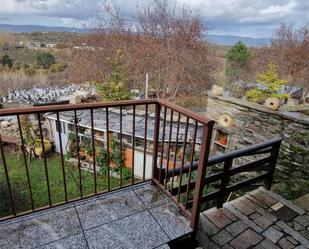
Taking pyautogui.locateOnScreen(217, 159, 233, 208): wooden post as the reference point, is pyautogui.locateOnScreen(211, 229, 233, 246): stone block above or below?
below

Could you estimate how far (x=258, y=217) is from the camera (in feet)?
7.57

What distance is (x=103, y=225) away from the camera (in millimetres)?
1700

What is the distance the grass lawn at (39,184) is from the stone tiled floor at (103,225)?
332 centimetres

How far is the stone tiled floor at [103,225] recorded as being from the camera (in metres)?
1.54

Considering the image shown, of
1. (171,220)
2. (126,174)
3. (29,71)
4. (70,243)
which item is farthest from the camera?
(29,71)

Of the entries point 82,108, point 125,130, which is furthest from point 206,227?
point 125,130

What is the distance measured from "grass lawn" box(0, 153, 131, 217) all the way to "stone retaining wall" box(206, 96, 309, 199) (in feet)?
9.72

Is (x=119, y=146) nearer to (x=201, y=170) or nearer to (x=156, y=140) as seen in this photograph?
(x=156, y=140)

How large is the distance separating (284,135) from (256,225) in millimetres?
2298

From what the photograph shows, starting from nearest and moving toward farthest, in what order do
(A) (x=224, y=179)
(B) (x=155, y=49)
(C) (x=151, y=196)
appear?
(C) (x=151, y=196) → (A) (x=224, y=179) → (B) (x=155, y=49)

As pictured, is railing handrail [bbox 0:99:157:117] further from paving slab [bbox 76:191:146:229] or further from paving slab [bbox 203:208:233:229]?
paving slab [bbox 203:208:233:229]

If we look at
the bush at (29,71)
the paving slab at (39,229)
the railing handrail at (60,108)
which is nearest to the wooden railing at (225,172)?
the railing handrail at (60,108)

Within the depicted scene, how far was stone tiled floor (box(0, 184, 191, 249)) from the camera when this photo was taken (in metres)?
1.54

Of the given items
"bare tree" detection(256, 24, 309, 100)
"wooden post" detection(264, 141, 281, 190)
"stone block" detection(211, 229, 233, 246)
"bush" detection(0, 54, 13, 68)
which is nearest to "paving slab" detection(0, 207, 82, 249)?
"stone block" detection(211, 229, 233, 246)
